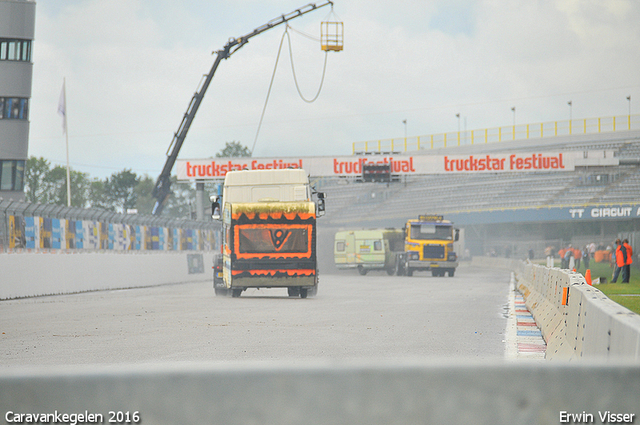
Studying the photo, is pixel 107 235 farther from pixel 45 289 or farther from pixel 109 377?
pixel 109 377

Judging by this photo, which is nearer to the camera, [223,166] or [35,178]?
[223,166]

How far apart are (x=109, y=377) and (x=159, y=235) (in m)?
30.5

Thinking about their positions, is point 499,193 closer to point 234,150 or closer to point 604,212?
point 604,212

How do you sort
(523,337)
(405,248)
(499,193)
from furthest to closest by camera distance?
(499,193), (405,248), (523,337)

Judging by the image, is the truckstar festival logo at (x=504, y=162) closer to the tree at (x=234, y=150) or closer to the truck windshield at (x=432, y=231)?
the truck windshield at (x=432, y=231)

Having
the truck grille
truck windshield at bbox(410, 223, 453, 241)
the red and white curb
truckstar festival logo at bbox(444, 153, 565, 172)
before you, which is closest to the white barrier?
the red and white curb

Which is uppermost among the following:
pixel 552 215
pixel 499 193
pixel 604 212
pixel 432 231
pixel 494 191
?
pixel 494 191

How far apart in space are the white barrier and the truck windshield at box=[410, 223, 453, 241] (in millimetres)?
39926

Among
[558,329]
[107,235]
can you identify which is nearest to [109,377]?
[558,329]

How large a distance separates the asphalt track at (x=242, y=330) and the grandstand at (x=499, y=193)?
129 feet

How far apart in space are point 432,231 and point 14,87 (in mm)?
25427

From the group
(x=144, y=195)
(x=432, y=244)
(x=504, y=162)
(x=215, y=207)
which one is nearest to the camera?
(x=215, y=207)

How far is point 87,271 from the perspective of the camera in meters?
24.3

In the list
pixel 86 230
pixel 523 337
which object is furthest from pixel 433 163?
pixel 523 337
